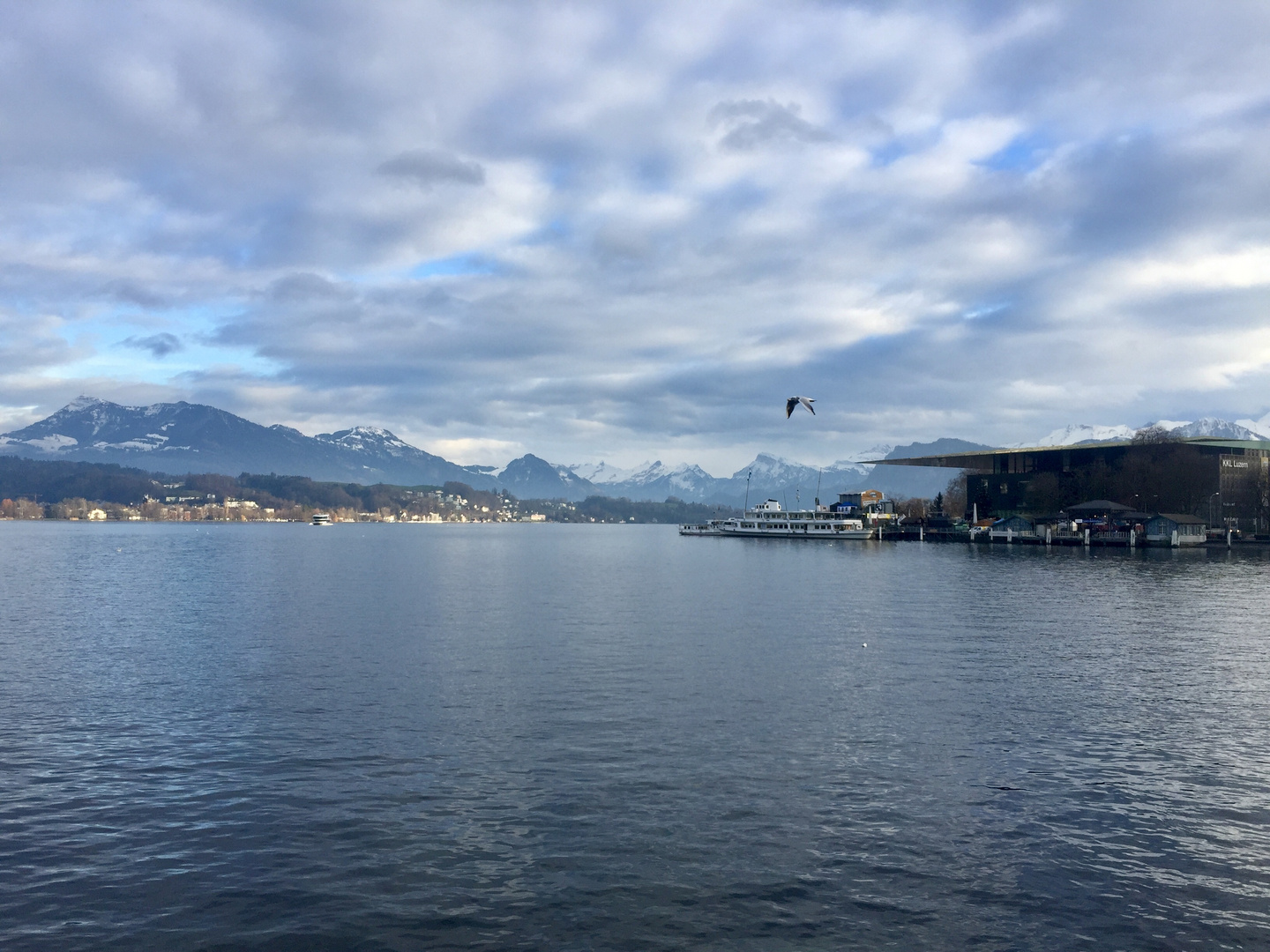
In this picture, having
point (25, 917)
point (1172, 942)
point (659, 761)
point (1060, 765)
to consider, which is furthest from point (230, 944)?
point (1060, 765)

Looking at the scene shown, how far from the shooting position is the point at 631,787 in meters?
25.1

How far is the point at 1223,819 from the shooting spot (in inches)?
894

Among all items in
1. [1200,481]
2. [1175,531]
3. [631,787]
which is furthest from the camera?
[1200,481]

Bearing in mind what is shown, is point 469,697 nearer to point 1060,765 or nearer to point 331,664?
point 331,664

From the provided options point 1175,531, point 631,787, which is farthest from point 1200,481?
point 631,787

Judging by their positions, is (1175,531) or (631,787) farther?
(1175,531)

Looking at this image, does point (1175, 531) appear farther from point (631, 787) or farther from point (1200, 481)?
point (631, 787)

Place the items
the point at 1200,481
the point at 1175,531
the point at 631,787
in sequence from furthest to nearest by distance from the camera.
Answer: the point at 1200,481 → the point at 1175,531 → the point at 631,787

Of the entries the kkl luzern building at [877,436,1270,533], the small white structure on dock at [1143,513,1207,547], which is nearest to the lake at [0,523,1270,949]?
the small white structure on dock at [1143,513,1207,547]

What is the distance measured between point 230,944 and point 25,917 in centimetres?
462

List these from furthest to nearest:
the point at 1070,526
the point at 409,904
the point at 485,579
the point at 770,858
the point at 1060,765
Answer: the point at 1070,526
the point at 485,579
the point at 1060,765
the point at 770,858
the point at 409,904

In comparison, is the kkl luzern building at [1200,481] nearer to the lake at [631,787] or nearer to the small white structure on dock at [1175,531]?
the small white structure on dock at [1175,531]

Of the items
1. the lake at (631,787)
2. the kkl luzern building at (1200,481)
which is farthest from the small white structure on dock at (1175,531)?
the lake at (631,787)

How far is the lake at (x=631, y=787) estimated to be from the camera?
17609 millimetres
